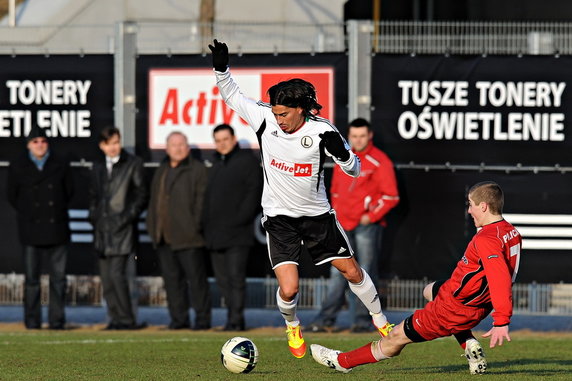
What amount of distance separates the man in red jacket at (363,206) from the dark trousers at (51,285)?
2940 millimetres

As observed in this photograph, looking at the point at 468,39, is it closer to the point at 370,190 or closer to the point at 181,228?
the point at 370,190

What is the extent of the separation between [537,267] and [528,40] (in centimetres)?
274

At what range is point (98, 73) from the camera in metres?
16.3

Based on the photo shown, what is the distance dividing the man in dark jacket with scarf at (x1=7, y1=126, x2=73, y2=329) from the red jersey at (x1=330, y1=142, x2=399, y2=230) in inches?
129

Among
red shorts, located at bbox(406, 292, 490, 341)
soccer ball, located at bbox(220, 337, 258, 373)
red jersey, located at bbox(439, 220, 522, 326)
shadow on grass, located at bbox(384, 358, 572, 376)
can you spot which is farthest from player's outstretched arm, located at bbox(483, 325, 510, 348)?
soccer ball, located at bbox(220, 337, 258, 373)

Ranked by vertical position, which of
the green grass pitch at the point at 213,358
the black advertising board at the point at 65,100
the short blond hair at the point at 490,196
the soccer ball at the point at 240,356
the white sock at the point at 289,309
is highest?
the black advertising board at the point at 65,100

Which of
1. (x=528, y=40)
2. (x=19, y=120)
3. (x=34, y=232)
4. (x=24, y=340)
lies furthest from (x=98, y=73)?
(x=528, y=40)

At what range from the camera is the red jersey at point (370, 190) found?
1510 cm

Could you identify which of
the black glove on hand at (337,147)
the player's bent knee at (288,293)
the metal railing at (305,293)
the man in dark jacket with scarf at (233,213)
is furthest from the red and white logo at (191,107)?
the black glove on hand at (337,147)

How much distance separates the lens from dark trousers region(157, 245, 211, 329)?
1548 centimetres

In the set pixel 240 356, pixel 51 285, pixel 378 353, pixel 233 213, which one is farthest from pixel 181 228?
pixel 378 353

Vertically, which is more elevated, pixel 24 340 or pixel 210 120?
pixel 210 120

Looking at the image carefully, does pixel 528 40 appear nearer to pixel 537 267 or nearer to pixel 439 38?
pixel 439 38

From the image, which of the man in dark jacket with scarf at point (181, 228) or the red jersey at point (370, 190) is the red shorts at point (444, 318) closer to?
the red jersey at point (370, 190)
